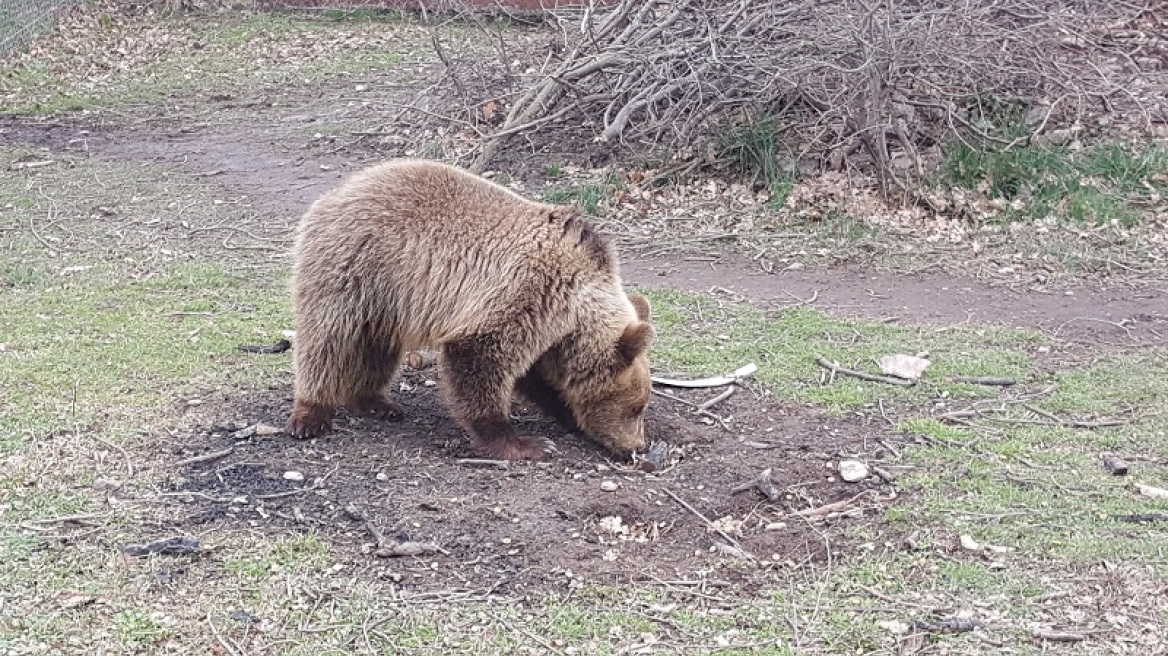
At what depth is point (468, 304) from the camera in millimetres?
5629

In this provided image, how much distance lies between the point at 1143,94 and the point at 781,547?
7951 mm

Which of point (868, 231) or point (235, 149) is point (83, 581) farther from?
point (235, 149)

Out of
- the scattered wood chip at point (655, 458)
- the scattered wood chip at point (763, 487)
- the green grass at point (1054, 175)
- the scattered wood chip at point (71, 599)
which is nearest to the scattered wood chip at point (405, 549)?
the scattered wood chip at point (71, 599)

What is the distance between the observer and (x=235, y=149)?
12.7m

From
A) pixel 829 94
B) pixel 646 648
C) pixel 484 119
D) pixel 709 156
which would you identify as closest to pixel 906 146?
pixel 829 94

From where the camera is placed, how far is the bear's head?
19.1 ft

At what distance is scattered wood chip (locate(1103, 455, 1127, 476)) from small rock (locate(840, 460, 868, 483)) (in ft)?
3.68

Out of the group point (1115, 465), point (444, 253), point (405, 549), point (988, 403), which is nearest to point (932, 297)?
point (988, 403)

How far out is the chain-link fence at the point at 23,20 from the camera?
53.4ft

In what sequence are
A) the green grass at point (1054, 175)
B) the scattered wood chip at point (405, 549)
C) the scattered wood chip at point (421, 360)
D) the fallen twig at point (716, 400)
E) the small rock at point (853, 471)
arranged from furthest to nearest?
the green grass at point (1054, 175), the scattered wood chip at point (421, 360), the fallen twig at point (716, 400), the small rock at point (853, 471), the scattered wood chip at point (405, 549)

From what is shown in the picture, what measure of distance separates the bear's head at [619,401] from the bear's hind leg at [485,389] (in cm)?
34

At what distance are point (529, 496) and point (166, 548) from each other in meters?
1.47

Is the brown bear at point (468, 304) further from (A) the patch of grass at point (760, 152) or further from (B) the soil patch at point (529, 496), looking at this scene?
(A) the patch of grass at point (760, 152)

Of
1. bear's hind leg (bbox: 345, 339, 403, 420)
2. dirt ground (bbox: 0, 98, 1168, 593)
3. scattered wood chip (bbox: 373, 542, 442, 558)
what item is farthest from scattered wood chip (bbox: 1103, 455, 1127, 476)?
bear's hind leg (bbox: 345, 339, 403, 420)
